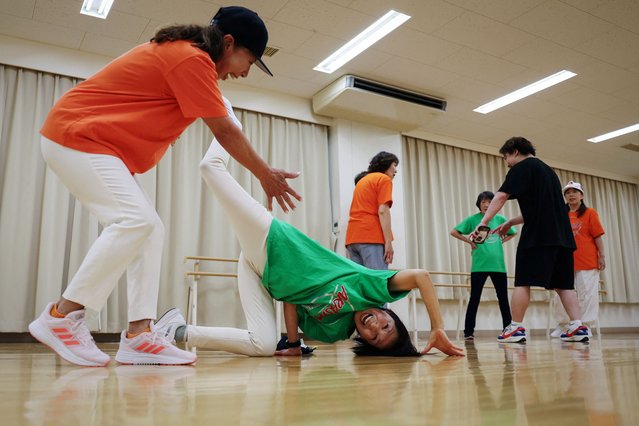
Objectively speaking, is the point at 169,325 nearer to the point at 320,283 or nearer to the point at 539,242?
the point at 320,283

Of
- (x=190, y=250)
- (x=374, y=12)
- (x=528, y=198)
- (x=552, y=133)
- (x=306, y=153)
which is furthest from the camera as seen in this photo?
(x=552, y=133)

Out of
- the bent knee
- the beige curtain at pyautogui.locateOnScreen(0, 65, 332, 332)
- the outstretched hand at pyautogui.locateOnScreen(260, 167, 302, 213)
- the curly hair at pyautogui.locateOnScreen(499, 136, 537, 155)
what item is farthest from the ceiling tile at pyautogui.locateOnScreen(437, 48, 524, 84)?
the outstretched hand at pyautogui.locateOnScreen(260, 167, 302, 213)

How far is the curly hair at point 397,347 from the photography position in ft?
6.34

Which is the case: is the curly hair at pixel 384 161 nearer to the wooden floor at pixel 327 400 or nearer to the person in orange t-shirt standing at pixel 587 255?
the person in orange t-shirt standing at pixel 587 255

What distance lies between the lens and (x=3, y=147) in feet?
13.8

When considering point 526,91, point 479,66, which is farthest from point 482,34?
point 526,91

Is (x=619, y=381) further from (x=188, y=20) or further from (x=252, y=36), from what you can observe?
(x=188, y=20)

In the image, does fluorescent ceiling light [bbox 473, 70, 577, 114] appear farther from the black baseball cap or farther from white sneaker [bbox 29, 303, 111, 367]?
white sneaker [bbox 29, 303, 111, 367]

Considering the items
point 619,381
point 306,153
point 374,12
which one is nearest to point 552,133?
point 306,153

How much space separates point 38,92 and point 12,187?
2.82 ft

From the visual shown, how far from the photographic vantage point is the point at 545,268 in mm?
3182

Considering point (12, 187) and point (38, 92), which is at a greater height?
point (38, 92)

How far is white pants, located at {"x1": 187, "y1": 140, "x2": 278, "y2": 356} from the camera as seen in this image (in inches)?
78.0

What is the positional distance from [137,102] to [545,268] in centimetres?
263
